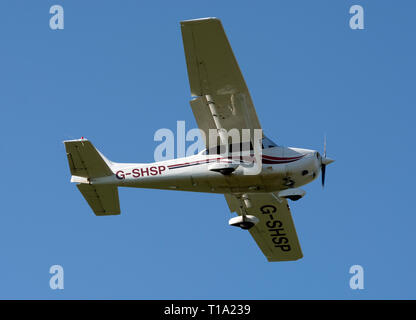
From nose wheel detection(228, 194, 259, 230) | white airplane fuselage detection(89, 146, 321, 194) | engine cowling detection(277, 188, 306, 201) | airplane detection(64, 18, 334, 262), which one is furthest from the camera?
nose wheel detection(228, 194, 259, 230)

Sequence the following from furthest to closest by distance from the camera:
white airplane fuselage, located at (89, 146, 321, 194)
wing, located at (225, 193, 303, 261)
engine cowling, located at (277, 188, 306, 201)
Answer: wing, located at (225, 193, 303, 261)
white airplane fuselage, located at (89, 146, 321, 194)
engine cowling, located at (277, 188, 306, 201)

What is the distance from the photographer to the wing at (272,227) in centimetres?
2630

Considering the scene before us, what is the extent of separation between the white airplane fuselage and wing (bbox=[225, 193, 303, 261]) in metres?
2.23

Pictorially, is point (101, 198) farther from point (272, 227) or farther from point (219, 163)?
point (272, 227)

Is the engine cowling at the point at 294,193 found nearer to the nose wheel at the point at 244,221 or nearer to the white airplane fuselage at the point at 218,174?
the white airplane fuselage at the point at 218,174

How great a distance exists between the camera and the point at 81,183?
2400cm

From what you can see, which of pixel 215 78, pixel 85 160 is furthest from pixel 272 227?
pixel 85 160

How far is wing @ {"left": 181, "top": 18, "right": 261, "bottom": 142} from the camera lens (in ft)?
70.8

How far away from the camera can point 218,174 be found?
76.9 ft

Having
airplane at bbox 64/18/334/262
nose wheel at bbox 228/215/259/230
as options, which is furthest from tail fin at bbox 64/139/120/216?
nose wheel at bbox 228/215/259/230

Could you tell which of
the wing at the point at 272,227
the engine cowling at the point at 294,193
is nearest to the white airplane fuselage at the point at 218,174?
the engine cowling at the point at 294,193

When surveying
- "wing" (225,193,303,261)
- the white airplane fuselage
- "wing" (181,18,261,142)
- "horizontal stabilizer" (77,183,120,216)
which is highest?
"wing" (181,18,261,142)

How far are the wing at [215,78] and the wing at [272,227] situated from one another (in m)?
3.42

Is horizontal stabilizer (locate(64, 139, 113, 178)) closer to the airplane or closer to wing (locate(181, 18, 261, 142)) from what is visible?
the airplane
